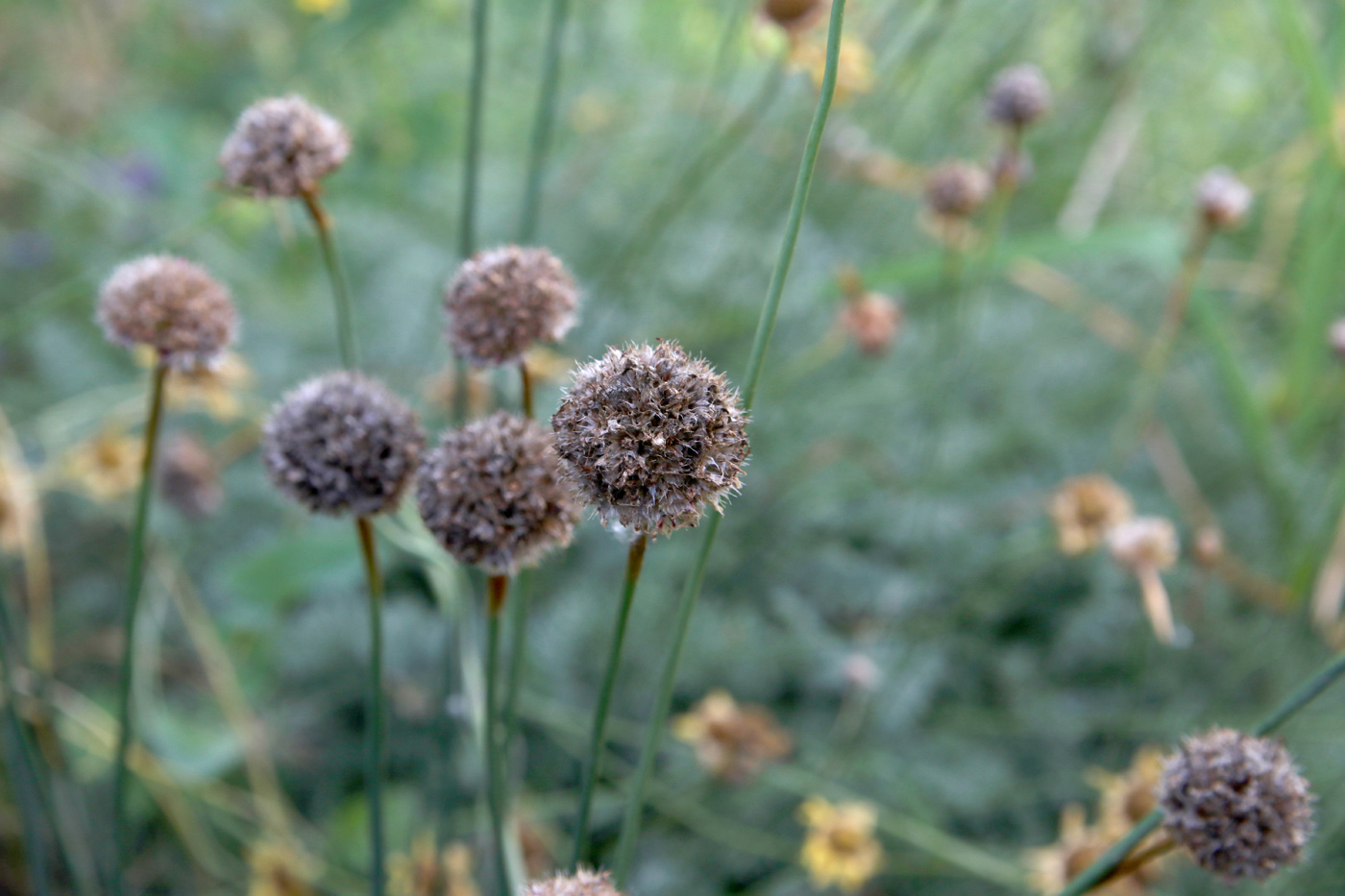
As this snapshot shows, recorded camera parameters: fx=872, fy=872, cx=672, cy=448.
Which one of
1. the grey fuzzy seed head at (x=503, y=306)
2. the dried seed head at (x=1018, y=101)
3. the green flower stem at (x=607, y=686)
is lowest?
the green flower stem at (x=607, y=686)

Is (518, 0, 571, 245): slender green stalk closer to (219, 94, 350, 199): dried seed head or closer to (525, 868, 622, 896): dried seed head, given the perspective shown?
(219, 94, 350, 199): dried seed head

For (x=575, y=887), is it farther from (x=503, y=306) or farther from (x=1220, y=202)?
(x=1220, y=202)

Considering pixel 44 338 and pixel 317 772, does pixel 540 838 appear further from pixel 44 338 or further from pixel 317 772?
pixel 44 338

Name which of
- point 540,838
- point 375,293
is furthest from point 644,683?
point 375,293

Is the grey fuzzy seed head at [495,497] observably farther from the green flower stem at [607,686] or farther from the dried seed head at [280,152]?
the dried seed head at [280,152]

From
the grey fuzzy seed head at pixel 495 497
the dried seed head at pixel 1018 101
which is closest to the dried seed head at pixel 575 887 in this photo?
the grey fuzzy seed head at pixel 495 497

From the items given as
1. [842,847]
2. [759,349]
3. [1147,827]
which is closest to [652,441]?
[759,349]
